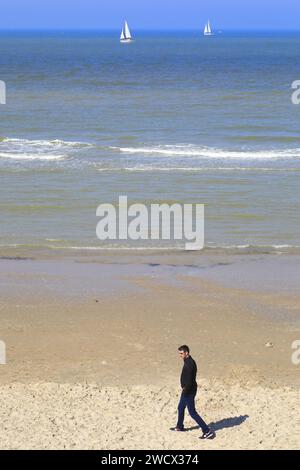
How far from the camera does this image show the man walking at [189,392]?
11312 mm

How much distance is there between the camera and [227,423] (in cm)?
1180

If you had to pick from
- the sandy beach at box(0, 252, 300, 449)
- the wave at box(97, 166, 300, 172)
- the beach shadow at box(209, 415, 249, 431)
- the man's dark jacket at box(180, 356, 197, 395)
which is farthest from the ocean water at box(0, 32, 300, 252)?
the man's dark jacket at box(180, 356, 197, 395)

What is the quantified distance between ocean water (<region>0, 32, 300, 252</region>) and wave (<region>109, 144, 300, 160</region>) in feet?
0.18

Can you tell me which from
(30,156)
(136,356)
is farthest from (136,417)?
(30,156)

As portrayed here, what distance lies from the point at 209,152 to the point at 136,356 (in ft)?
75.6

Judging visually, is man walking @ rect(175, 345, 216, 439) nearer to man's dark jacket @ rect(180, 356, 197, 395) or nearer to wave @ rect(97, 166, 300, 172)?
man's dark jacket @ rect(180, 356, 197, 395)

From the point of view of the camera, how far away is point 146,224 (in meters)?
23.6

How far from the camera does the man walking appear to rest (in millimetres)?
11312

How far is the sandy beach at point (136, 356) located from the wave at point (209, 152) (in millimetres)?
16197

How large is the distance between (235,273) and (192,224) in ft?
15.6

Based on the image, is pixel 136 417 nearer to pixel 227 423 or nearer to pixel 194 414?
pixel 194 414

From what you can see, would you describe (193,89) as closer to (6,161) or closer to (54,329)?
(6,161)

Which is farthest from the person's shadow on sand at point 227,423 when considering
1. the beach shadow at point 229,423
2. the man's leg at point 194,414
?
the man's leg at point 194,414

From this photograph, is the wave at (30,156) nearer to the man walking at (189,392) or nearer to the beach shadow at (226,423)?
the beach shadow at (226,423)
